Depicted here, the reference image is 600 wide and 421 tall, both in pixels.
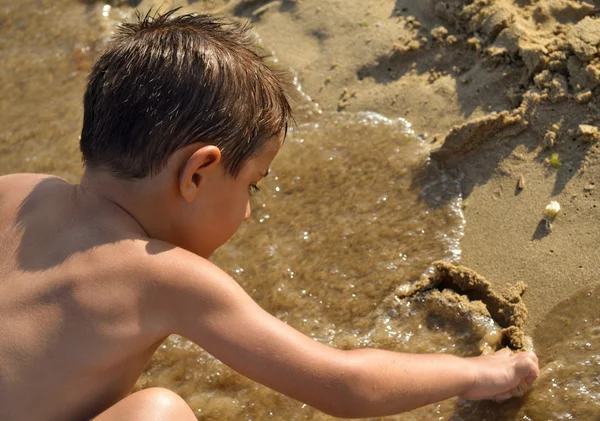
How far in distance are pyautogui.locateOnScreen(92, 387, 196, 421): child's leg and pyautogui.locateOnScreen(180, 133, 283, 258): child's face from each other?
41 cm

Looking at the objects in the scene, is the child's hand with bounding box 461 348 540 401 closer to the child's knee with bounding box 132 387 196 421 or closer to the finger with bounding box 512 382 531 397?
the finger with bounding box 512 382 531 397

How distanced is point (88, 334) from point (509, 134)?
1.73m

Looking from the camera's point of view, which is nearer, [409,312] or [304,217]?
[409,312]

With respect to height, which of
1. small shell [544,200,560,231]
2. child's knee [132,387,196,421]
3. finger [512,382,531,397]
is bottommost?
finger [512,382,531,397]

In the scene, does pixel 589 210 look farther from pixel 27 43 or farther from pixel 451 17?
pixel 27 43

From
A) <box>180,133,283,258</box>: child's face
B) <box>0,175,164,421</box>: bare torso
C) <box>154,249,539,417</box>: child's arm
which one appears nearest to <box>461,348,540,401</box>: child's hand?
<box>154,249,539,417</box>: child's arm

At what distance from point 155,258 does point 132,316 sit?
136 mm

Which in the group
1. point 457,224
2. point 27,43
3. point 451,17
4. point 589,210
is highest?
point 451,17

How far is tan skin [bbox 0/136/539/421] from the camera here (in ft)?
5.62

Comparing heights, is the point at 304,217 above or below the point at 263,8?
below

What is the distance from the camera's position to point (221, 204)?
6.35ft

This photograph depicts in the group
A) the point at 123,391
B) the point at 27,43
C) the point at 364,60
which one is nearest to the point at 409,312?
the point at 123,391

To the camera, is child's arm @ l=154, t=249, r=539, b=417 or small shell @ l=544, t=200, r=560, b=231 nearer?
child's arm @ l=154, t=249, r=539, b=417

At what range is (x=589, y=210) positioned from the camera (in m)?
2.55
